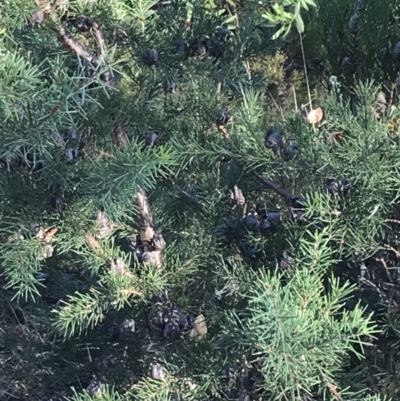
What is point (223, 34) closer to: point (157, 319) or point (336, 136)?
point (336, 136)

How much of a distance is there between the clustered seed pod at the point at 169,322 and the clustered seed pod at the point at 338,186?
21 cm

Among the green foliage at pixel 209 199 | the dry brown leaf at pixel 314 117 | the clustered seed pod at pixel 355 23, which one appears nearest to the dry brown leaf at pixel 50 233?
the green foliage at pixel 209 199

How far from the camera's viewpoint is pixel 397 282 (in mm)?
674

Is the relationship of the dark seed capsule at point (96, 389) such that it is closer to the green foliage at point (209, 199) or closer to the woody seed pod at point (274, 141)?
the green foliage at point (209, 199)

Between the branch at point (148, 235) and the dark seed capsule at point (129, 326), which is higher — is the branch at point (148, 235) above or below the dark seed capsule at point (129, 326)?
above

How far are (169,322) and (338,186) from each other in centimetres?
23

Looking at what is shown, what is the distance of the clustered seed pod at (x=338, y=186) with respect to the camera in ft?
2.01

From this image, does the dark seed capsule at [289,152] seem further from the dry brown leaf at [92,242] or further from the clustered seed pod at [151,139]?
the dry brown leaf at [92,242]

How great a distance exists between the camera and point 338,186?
0.61m

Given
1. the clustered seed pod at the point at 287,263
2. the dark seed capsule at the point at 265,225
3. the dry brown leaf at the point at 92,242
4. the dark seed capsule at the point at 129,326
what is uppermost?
the dark seed capsule at the point at 265,225

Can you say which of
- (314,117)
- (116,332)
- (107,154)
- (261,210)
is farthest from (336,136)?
(116,332)

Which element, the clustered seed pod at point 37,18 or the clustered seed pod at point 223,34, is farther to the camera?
the clustered seed pod at point 223,34

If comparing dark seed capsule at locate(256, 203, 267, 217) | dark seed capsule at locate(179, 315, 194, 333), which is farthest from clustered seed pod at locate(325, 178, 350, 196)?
dark seed capsule at locate(179, 315, 194, 333)

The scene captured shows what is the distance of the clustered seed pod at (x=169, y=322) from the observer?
64cm
